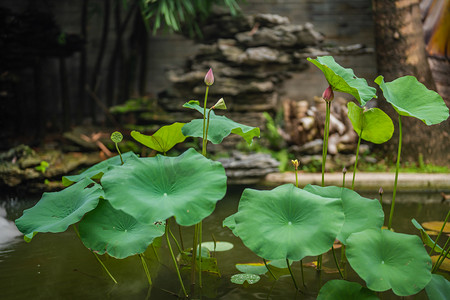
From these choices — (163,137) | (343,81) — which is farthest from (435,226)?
(163,137)

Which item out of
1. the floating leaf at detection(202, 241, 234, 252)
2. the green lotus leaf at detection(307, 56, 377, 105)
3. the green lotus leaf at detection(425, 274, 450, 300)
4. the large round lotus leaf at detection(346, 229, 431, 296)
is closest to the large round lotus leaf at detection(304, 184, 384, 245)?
the large round lotus leaf at detection(346, 229, 431, 296)

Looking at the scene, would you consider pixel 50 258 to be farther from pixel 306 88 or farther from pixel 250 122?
pixel 306 88


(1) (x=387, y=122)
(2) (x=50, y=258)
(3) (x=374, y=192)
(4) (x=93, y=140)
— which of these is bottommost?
(4) (x=93, y=140)

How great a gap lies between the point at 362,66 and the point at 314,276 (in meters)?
5.44

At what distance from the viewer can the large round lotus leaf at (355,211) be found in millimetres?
1406

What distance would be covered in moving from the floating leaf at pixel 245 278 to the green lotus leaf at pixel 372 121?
750mm

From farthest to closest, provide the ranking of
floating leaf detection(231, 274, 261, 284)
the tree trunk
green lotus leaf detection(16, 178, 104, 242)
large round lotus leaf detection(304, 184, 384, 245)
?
the tree trunk < floating leaf detection(231, 274, 261, 284) < large round lotus leaf detection(304, 184, 384, 245) < green lotus leaf detection(16, 178, 104, 242)

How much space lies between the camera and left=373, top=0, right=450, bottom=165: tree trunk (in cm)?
459

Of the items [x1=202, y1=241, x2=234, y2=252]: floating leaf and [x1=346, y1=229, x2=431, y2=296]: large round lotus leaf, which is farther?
[x1=202, y1=241, x2=234, y2=252]: floating leaf

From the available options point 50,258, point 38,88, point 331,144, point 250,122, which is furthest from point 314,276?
point 38,88

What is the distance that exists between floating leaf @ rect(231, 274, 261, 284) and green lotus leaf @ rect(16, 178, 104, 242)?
0.65 m

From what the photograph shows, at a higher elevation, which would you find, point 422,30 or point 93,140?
point 422,30

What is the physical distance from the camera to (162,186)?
1314mm

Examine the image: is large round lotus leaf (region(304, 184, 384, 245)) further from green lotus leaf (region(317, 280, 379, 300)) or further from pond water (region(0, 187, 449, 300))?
pond water (region(0, 187, 449, 300))
